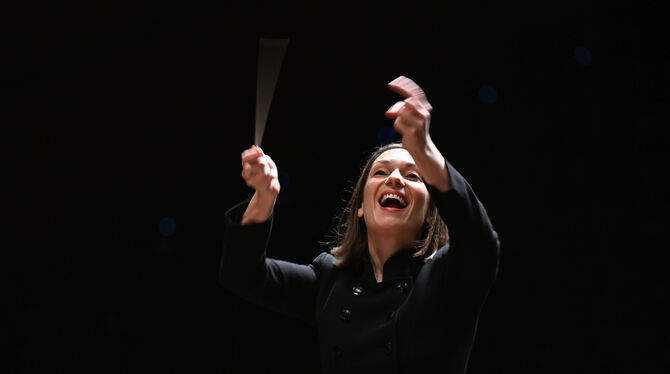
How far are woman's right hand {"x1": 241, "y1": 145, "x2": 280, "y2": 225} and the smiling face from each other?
0.19m

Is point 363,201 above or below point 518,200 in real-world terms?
above

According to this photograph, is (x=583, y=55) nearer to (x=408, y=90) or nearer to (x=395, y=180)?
(x=395, y=180)

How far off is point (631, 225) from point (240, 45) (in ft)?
4.46

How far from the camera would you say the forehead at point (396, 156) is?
138 cm

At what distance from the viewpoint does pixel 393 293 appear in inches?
50.0

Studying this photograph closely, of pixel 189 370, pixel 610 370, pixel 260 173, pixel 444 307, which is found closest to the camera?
pixel 444 307

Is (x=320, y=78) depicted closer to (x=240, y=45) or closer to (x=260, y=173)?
(x=240, y=45)

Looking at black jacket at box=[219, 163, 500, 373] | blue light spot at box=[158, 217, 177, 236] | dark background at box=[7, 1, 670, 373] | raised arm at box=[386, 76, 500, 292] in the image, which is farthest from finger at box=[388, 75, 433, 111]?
blue light spot at box=[158, 217, 177, 236]

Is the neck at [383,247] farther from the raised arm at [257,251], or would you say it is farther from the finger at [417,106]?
the finger at [417,106]

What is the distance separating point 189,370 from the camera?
243 cm

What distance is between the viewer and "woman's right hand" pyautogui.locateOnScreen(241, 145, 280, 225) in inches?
50.4

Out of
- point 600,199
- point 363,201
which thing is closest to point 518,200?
point 600,199

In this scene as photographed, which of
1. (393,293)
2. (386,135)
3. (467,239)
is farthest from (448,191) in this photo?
(386,135)

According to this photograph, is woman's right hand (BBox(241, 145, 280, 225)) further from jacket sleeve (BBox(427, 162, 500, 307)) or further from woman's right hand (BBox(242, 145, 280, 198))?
jacket sleeve (BBox(427, 162, 500, 307))
